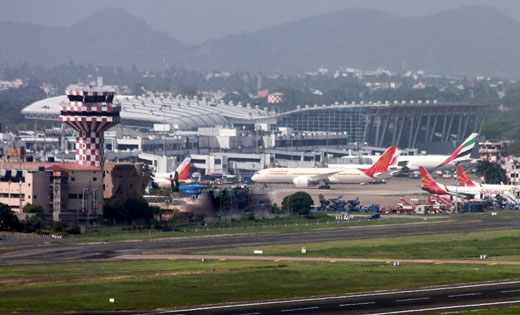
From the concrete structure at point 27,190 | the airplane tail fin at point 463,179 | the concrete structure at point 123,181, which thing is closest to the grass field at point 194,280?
the concrete structure at point 27,190

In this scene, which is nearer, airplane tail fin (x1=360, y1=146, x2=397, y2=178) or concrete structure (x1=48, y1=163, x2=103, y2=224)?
concrete structure (x1=48, y1=163, x2=103, y2=224)

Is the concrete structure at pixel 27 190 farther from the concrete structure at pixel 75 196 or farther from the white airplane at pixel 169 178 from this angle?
the white airplane at pixel 169 178

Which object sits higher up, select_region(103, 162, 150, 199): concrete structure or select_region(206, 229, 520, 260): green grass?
select_region(103, 162, 150, 199): concrete structure

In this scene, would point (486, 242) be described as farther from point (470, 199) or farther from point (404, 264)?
point (470, 199)

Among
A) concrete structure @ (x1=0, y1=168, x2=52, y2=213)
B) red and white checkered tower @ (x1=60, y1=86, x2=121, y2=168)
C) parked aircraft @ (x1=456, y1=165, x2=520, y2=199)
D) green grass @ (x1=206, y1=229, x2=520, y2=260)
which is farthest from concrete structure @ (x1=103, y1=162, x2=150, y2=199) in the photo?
parked aircraft @ (x1=456, y1=165, x2=520, y2=199)

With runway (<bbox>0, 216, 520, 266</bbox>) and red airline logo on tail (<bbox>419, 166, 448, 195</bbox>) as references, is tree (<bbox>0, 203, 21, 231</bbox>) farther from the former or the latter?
red airline logo on tail (<bbox>419, 166, 448, 195</bbox>)

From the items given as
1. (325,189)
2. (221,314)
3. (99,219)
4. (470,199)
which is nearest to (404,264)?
(221,314)
